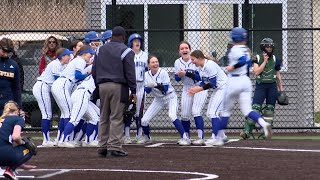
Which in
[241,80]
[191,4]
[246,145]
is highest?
[191,4]

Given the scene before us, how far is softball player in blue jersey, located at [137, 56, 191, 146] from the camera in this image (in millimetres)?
18969

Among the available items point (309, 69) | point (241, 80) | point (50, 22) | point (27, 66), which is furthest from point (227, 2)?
point (50, 22)

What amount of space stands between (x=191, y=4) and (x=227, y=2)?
2.80 feet

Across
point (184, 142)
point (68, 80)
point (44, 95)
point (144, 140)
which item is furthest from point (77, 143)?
point (184, 142)

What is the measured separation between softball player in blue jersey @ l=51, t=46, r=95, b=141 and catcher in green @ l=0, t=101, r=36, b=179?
515 cm

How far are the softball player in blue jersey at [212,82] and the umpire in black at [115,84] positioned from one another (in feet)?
8.11

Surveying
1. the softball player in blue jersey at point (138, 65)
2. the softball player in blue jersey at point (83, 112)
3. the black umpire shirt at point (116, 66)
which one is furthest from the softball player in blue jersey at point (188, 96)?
the black umpire shirt at point (116, 66)

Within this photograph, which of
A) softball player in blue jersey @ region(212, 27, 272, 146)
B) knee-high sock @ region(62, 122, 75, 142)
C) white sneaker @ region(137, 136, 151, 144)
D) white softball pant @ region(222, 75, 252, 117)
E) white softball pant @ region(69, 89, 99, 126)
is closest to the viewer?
softball player in blue jersey @ region(212, 27, 272, 146)

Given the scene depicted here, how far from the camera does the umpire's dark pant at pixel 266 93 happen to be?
68.8 ft

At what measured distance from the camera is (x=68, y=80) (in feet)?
60.6

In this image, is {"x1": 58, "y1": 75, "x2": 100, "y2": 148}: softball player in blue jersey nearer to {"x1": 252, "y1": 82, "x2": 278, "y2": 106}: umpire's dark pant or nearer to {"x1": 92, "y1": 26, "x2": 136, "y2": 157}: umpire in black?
{"x1": 92, "y1": 26, "x2": 136, "y2": 157}: umpire in black

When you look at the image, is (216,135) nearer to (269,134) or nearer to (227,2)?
(269,134)

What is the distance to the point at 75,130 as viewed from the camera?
1898cm

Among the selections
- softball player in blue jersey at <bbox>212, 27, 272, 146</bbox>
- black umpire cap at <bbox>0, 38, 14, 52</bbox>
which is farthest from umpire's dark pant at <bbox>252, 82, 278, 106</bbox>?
black umpire cap at <bbox>0, 38, 14, 52</bbox>
